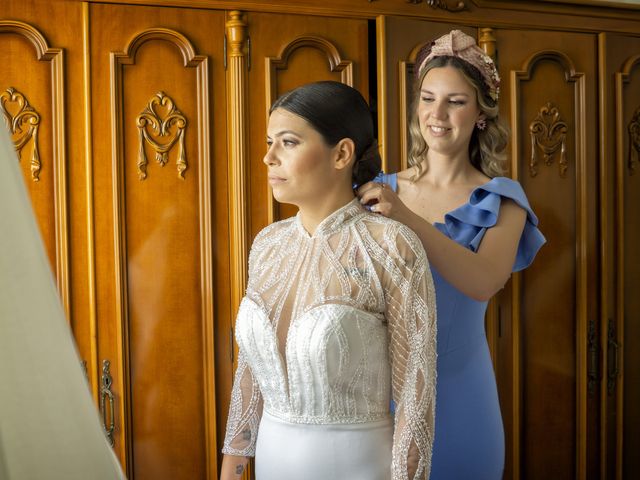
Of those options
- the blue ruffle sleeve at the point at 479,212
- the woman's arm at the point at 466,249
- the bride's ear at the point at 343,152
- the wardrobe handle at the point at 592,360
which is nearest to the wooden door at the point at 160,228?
the blue ruffle sleeve at the point at 479,212

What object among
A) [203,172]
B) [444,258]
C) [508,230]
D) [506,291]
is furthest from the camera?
[506,291]

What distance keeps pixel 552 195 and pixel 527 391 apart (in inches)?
28.6

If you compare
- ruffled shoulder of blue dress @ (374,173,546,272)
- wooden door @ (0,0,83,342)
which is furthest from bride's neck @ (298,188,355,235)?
wooden door @ (0,0,83,342)

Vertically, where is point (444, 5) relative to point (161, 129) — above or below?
above

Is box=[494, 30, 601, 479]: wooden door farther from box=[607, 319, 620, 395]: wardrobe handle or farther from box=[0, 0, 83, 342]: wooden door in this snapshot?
box=[0, 0, 83, 342]: wooden door

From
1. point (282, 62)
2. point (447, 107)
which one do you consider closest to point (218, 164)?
point (282, 62)

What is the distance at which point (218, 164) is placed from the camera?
2.45 metres

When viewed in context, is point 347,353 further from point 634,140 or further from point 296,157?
point 634,140

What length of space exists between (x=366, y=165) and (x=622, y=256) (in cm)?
176

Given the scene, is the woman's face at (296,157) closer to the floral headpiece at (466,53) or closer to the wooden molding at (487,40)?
the floral headpiece at (466,53)

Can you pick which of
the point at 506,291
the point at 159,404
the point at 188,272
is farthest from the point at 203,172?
the point at 506,291

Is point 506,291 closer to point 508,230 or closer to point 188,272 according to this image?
point 508,230

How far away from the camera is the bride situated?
1.41m

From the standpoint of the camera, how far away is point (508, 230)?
2006 mm
